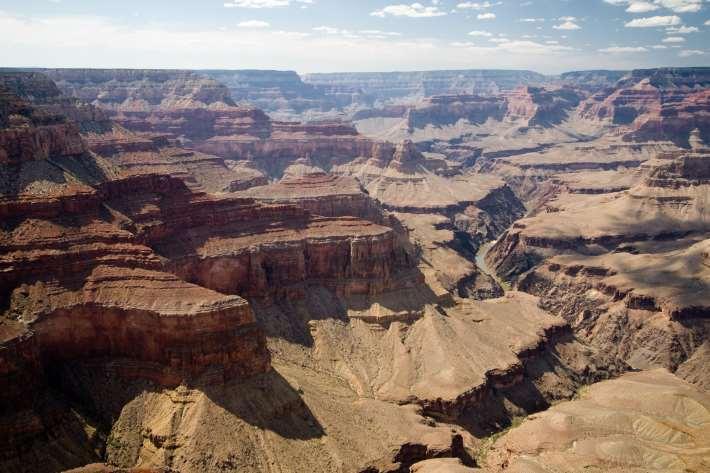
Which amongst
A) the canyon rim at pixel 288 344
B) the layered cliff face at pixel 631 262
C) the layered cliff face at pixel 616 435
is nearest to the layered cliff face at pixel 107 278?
the canyon rim at pixel 288 344

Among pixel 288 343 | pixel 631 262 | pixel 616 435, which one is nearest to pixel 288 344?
pixel 288 343

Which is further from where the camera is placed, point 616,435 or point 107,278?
point 616,435

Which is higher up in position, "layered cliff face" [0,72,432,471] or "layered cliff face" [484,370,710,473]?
"layered cliff face" [0,72,432,471]

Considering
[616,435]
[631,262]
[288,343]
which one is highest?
[288,343]

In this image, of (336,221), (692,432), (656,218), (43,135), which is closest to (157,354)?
(43,135)

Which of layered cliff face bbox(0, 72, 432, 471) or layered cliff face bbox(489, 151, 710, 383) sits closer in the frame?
layered cliff face bbox(0, 72, 432, 471)

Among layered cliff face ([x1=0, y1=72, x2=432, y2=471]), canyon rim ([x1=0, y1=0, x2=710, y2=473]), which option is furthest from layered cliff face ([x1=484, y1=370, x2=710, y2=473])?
layered cliff face ([x1=0, y1=72, x2=432, y2=471])

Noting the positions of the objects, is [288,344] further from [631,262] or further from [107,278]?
[631,262]

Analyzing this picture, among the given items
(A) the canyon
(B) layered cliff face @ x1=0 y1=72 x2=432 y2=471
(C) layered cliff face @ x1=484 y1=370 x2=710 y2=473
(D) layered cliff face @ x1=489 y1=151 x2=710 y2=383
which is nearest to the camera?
(B) layered cliff face @ x1=0 y1=72 x2=432 y2=471

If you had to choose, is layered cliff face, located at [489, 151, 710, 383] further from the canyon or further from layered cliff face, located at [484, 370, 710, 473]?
layered cliff face, located at [484, 370, 710, 473]

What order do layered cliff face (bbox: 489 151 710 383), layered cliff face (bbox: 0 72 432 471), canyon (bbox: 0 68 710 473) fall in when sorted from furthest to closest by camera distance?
layered cliff face (bbox: 489 151 710 383) < canyon (bbox: 0 68 710 473) < layered cliff face (bbox: 0 72 432 471)

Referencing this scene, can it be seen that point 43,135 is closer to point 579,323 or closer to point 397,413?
point 397,413
